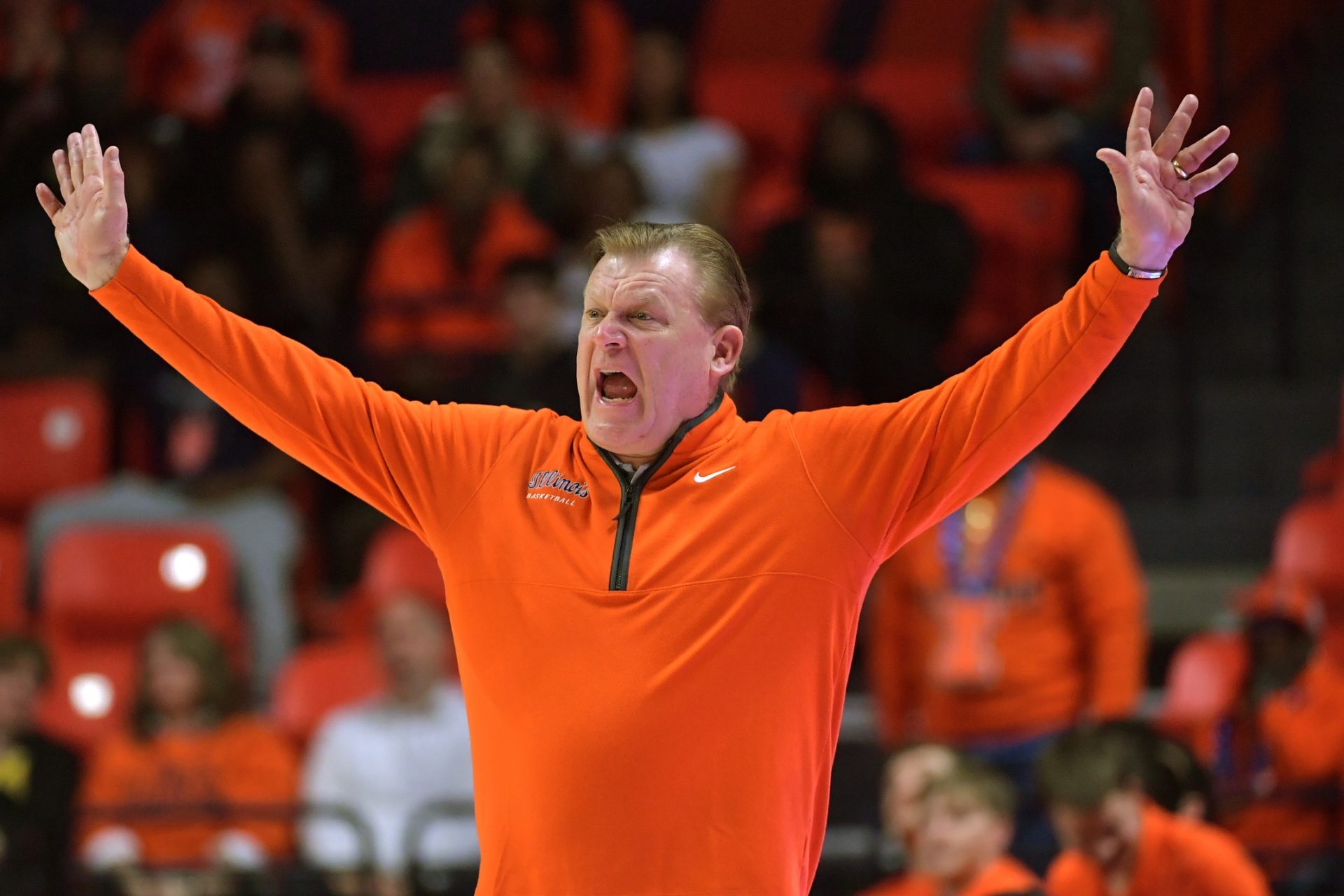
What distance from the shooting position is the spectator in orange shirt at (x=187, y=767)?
19.8 feet

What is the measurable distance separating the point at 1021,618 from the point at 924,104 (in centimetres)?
429

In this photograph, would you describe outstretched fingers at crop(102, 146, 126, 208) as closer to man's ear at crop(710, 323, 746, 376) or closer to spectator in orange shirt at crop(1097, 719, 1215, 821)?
man's ear at crop(710, 323, 746, 376)

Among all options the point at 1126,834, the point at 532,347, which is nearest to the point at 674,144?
the point at 532,347

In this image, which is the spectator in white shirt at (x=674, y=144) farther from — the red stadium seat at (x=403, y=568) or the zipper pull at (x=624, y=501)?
the zipper pull at (x=624, y=501)

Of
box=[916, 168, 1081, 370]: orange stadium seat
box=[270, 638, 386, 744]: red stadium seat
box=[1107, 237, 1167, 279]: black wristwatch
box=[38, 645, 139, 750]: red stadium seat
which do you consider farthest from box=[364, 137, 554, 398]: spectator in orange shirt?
box=[1107, 237, 1167, 279]: black wristwatch

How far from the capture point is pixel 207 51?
958 cm

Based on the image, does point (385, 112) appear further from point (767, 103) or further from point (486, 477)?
point (486, 477)

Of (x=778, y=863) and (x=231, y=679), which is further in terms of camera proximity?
(x=231, y=679)

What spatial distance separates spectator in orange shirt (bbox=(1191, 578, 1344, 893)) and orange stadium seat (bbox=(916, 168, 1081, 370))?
240 centimetres

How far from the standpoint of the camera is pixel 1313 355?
341 inches

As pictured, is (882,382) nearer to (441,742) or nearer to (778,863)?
(441,742)

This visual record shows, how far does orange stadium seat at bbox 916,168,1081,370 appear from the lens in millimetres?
8633

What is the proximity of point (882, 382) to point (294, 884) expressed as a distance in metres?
3.17

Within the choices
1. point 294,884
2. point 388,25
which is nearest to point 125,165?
point 388,25
